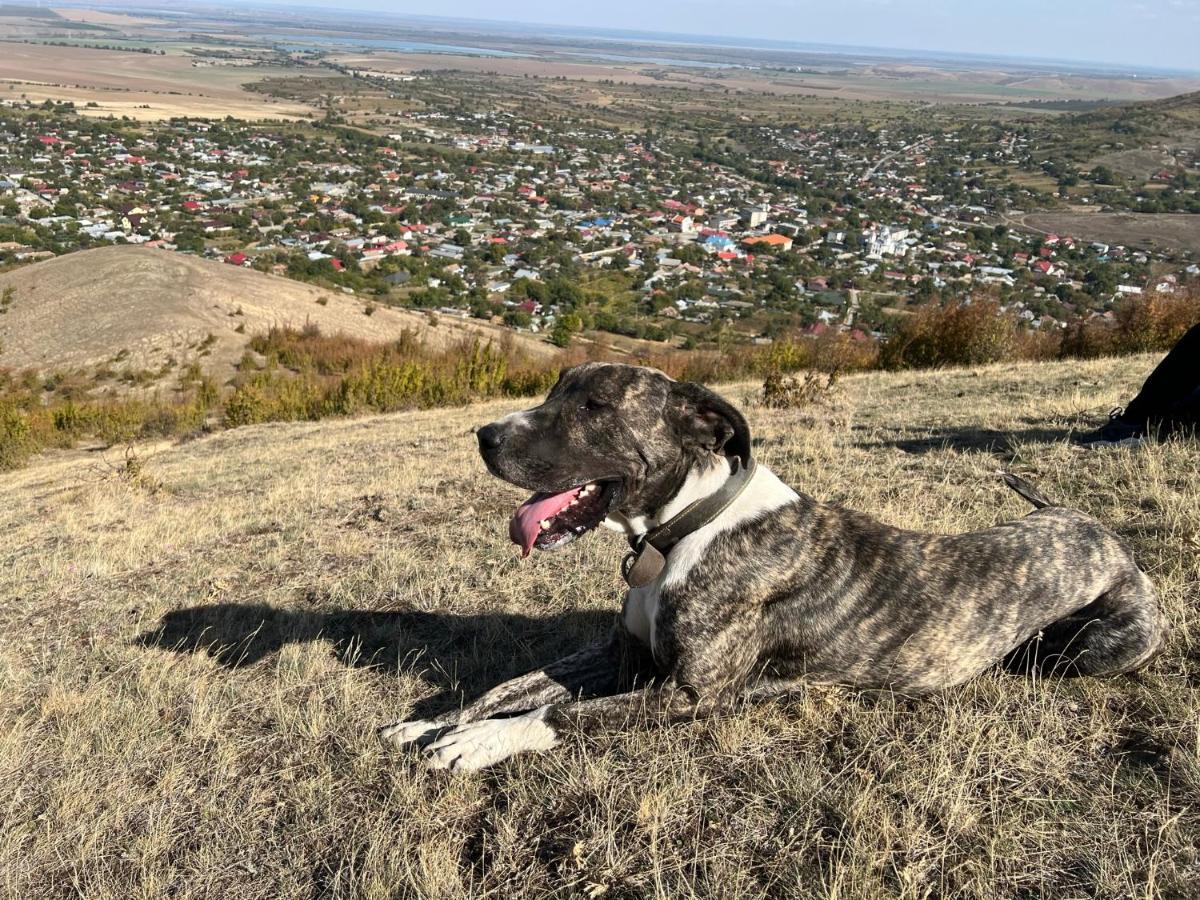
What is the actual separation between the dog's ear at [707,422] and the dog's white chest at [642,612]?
61cm

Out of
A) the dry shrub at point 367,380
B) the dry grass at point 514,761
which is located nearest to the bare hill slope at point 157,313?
the dry shrub at point 367,380

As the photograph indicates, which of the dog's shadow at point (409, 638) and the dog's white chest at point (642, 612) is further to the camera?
the dog's shadow at point (409, 638)

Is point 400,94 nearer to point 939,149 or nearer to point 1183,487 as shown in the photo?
point 939,149

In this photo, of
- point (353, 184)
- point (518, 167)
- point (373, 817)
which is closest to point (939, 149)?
point (518, 167)

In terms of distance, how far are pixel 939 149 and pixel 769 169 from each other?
28.6 m

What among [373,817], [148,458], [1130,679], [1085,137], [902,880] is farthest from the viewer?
[1085,137]

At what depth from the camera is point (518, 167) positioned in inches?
4252

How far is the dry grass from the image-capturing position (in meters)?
2.53

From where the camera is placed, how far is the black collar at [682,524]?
3.19m

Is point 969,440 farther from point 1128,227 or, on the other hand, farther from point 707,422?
point 1128,227

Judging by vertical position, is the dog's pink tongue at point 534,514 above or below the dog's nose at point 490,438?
below

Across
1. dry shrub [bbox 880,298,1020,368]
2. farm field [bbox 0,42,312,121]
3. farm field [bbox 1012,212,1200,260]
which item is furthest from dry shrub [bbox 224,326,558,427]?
farm field [bbox 0,42,312,121]

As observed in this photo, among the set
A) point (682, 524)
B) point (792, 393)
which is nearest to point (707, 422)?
point (682, 524)

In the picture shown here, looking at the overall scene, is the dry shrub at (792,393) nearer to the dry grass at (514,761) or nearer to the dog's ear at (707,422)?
the dry grass at (514,761)
